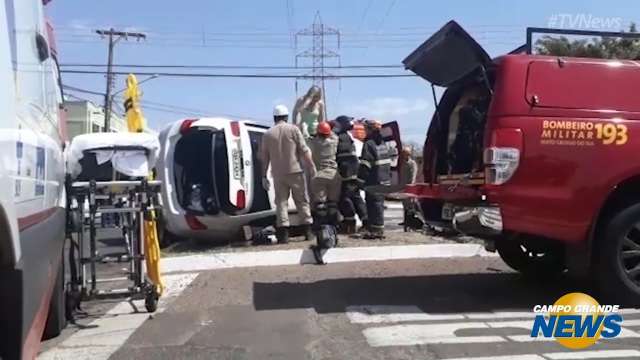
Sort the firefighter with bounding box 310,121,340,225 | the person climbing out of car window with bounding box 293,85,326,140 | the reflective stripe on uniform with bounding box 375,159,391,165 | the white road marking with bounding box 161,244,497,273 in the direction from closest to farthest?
1. the white road marking with bounding box 161,244,497,273
2. the firefighter with bounding box 310,121,340,225
3. the reflective stripe on uniform with bounding box 375,159,391,165
4. the person climbing out of car window with bounding box 293,85,326,140

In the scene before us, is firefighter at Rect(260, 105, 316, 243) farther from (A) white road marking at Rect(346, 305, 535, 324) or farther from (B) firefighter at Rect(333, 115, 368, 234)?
A: (A) white road marking at Rect(346, 305, 535, 324)

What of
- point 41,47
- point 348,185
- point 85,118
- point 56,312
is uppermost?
point 85,118

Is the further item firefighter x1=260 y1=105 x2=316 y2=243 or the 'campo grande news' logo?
firefighter x1=260 y1=105 x2=316 y2=243

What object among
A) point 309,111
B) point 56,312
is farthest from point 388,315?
point 309,111

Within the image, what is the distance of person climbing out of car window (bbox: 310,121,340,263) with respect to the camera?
33.5 feet

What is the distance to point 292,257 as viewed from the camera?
948 cm

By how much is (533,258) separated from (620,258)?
70.8 inches

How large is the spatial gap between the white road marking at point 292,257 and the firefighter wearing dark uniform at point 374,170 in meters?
0.77

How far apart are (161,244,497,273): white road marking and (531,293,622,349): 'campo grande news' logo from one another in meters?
3.07

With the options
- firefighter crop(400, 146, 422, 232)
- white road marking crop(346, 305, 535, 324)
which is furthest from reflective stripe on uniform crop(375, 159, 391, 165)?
white road marking crop(346, 305, 535, 324)

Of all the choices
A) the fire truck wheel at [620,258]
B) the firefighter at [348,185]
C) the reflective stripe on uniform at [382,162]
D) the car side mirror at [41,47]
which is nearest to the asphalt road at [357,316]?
the fire truck wheel at [620,258]

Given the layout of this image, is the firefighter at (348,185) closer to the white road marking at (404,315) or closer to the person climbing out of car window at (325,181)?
the person climbing out of car window at (325,181)

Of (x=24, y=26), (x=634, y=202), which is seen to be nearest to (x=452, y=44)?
(x=634, y=202)

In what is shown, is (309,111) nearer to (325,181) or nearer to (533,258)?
(325,181)
